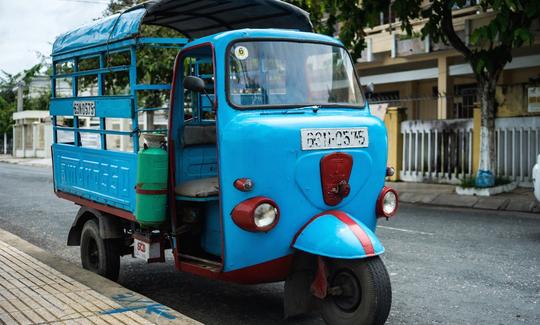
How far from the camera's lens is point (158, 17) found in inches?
257

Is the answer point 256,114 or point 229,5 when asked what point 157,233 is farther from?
point 229,5

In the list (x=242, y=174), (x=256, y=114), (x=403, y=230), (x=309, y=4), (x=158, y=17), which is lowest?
(x=403, y=230)

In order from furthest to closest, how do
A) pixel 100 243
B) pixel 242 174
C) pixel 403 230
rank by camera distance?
1. pixel 403 230
2. pixel 100 243
3. pixel 242 174

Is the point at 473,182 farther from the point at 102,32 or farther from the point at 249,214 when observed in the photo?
the point at 249,214

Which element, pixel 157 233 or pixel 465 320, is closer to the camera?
pixel 465 320

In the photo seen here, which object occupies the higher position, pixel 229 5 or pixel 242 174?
pixel 229 5

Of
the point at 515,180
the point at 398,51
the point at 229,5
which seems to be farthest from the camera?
the point at 398,51

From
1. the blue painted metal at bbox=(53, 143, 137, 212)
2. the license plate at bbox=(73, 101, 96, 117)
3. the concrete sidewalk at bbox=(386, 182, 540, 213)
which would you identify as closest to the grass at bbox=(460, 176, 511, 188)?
the concrete sidewalk at bbox=(386, 182, 540, 213)

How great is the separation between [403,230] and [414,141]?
7492mm

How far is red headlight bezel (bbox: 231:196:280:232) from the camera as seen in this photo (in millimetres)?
4180

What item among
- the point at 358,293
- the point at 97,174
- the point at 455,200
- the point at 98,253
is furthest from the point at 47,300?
the point at 455,200

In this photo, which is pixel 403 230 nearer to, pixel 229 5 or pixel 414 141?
pixel 229 5

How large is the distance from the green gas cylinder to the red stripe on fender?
1.35 metres

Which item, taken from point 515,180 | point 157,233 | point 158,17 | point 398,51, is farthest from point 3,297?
point 398,51
